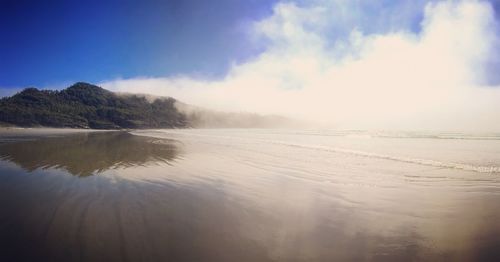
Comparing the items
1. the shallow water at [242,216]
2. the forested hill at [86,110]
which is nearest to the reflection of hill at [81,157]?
the shallow water at [242,216]

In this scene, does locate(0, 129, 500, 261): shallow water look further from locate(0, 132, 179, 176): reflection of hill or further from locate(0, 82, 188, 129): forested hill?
locate(0, 82, 188, 129): forested hill

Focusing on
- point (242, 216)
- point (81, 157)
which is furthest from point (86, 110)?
point (242, 216)

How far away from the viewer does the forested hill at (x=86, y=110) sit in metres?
106

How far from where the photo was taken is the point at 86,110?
13775 cm

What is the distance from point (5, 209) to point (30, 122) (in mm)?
116067

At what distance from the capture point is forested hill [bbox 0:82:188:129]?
10612 cm

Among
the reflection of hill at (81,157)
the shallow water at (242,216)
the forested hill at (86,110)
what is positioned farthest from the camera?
the forested hill at (86,110)

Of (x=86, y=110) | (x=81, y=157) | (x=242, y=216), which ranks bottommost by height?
(x=242, y=216)

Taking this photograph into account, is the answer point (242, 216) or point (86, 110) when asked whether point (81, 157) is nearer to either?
point (242, 216)

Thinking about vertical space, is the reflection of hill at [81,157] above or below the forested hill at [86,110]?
below

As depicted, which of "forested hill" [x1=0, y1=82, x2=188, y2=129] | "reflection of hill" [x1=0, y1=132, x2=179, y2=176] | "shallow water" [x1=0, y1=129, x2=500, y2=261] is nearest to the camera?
"shallow water" [x1=0, y1=129, x2=500, y2=261]

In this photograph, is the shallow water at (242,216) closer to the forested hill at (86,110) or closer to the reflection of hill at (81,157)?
the reflection of hill at (81,157)

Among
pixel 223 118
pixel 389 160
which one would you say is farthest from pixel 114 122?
pixel 389 160

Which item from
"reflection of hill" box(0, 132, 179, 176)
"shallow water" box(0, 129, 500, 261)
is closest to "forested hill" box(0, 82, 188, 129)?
"reflection of hill" box(0, 132, 179, 176)
